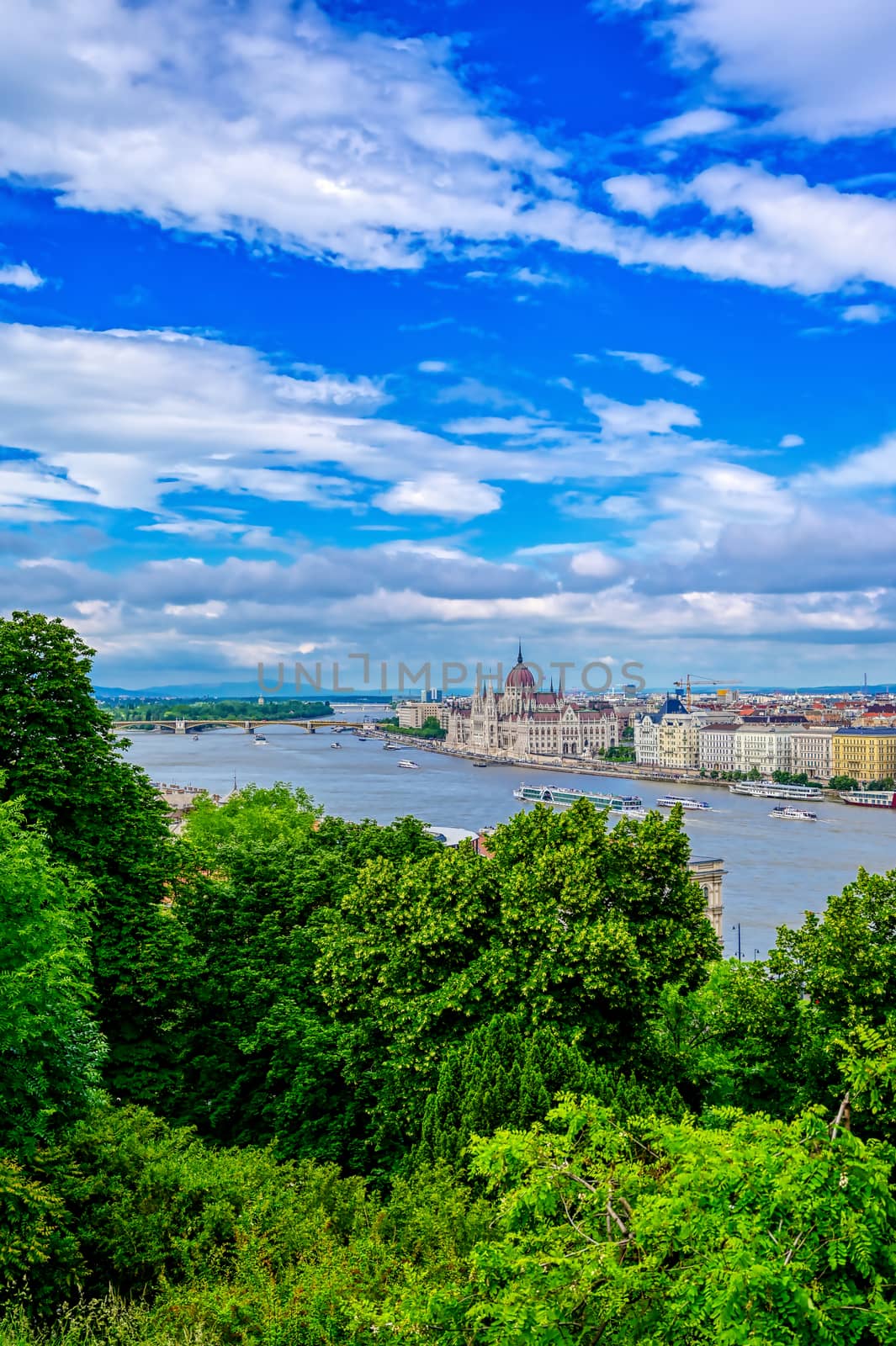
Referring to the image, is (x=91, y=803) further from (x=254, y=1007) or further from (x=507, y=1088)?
(x=507, y=1088)

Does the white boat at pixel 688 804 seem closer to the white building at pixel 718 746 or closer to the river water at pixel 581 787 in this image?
the river water at pixel 581 787

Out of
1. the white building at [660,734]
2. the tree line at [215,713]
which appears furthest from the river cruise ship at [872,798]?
the tree line at [215,713]

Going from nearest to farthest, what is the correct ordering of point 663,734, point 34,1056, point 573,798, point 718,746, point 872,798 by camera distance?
point 34,1056 → point 573,798 → point 872,798 → point 718,746 → point 663,734

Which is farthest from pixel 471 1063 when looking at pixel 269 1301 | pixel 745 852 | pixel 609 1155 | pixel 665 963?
pixel 745 852

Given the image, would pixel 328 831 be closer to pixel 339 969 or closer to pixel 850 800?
pixel 339 969

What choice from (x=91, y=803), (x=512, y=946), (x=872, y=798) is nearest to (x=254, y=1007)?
(x=91, y=803)

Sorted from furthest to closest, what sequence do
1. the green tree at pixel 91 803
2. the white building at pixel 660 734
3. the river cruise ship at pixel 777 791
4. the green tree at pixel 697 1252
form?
the white building at pixel 660 734, the river cruise ship at pixel 777 791, the green tree at pixel 91 803, the green tree at pixel 697 1252
